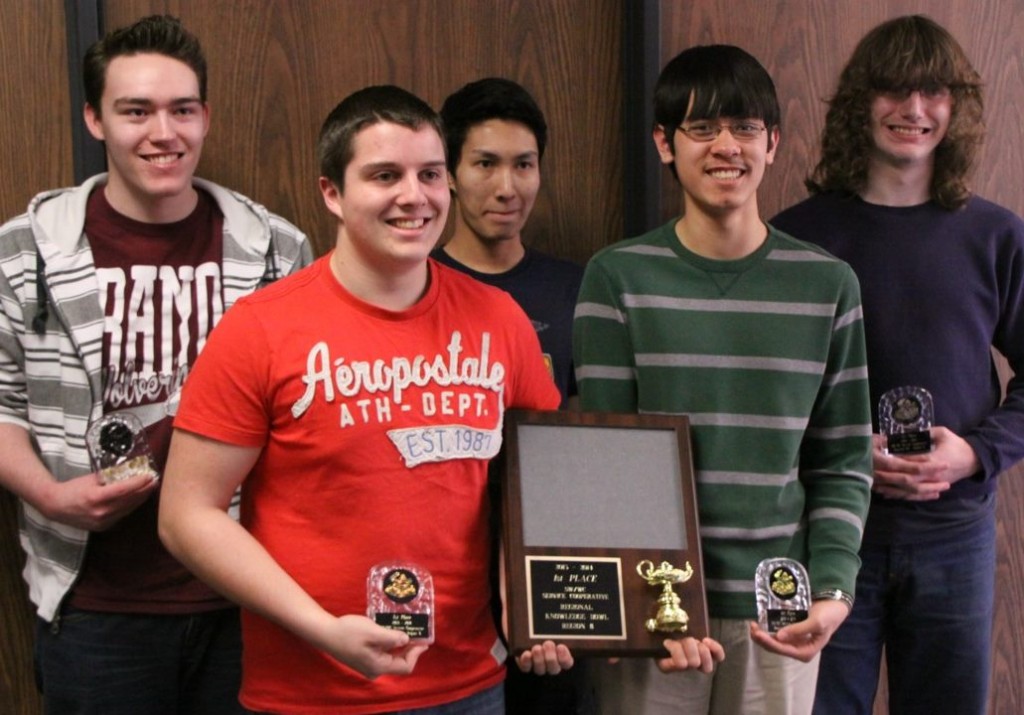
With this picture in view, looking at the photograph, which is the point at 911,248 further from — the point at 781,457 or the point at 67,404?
the point at 67,404

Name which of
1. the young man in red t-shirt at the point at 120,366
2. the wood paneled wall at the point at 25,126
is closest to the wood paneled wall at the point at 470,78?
the wood paneled wall at the point at 25,126

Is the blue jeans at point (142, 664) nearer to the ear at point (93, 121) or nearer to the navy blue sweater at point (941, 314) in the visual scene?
the ear at point (93, 121)

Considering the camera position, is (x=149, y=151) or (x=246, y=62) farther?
(x=246, y=62)

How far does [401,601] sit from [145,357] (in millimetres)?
922

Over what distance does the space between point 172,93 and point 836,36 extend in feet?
5.75

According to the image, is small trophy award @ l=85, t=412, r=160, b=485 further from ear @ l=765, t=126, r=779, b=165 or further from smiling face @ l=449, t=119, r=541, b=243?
ear @ l=765, t=126, r=779, b=165

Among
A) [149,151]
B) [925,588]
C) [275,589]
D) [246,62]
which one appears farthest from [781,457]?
[246,62]

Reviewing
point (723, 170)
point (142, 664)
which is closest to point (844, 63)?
point (723, 170)

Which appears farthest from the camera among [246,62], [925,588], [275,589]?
[246,62]

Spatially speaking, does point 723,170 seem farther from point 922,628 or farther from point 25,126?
point 25,126

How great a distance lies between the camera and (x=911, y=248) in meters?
2.69

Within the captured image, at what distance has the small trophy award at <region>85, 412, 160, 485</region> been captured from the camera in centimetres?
227

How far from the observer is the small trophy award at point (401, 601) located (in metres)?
1.82

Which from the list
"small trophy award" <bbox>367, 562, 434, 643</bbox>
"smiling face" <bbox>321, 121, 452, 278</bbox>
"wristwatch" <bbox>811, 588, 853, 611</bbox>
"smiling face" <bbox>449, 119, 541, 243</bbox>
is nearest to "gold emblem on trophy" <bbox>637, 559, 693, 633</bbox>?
"wristwatch" <bbox>811, 588, 853, 611</bbox>
